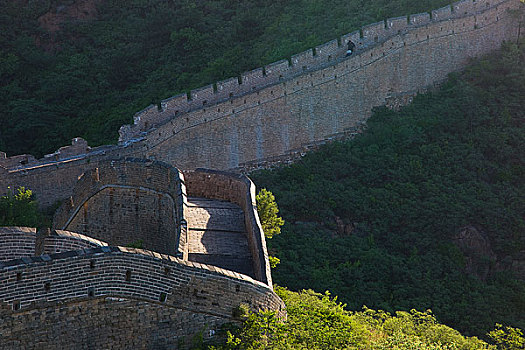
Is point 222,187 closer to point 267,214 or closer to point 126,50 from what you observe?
point 267,214

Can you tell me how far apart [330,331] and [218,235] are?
88.8 inches

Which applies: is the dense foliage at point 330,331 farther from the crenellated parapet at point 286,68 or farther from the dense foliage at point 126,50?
the dense foliage at point 126,50

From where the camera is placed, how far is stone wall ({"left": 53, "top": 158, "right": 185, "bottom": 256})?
13812 millimetres

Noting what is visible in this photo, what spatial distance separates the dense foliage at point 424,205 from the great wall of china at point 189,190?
0.77m

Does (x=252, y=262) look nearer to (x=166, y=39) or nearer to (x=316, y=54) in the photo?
(x=316, y=54)

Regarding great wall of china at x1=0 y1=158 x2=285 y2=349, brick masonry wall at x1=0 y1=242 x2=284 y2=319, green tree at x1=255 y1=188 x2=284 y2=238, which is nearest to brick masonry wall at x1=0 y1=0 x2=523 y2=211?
green tree at x1=255 y1=188 x2=284 y2=238

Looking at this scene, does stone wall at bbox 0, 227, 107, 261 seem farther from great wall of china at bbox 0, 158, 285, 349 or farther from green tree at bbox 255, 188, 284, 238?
green tree at bbox 255, 188, 284, 238

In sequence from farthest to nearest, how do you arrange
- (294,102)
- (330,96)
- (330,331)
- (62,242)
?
(330,96) → (294,102) → (330,331) → (62,242)

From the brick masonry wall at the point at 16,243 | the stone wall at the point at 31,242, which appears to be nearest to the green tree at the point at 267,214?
the stone wall at the point at 31,242

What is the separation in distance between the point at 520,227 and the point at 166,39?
13.4 meters

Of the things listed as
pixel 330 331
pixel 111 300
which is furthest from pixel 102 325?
pixel 330 331

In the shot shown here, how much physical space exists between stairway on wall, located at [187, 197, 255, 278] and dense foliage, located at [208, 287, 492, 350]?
813 millimetres

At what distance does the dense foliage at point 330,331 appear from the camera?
10258 millimetres

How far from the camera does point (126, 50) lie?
30.7 m
